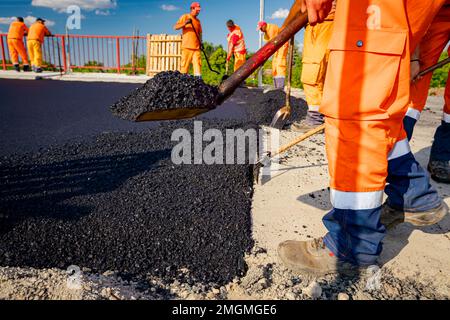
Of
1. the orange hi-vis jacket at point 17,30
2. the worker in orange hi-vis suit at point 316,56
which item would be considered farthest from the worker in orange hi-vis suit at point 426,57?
the orange hi-vis jacket at point 17,30

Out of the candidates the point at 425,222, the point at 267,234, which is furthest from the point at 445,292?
the point at 267,234

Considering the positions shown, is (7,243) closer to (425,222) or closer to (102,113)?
(425,222)

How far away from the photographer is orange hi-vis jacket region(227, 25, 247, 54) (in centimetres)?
1006

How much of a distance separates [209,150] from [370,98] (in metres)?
2.21

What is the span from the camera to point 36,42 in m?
12.7

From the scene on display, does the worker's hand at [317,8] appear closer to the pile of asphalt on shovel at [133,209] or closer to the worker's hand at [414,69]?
the pile of asphalt on shovel at [133,209]

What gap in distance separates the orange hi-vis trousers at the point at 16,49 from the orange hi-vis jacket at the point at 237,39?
30.1ft

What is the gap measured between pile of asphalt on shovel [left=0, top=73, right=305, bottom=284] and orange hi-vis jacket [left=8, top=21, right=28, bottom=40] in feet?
42.6

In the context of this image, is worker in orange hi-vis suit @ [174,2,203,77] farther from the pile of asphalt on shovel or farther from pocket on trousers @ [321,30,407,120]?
pocket on trousers @ [321,30,407,120]

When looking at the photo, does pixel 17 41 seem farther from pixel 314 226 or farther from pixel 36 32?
pixel 314 226

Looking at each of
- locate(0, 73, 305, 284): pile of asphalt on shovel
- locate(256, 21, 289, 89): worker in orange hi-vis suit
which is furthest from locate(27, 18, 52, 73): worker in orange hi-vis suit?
locate(0, 73, 305, 284): pile of asphalt on shovel

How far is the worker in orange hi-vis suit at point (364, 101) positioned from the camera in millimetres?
1188

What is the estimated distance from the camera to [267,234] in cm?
196

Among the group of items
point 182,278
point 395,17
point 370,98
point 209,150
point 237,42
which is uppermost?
point 237,42
